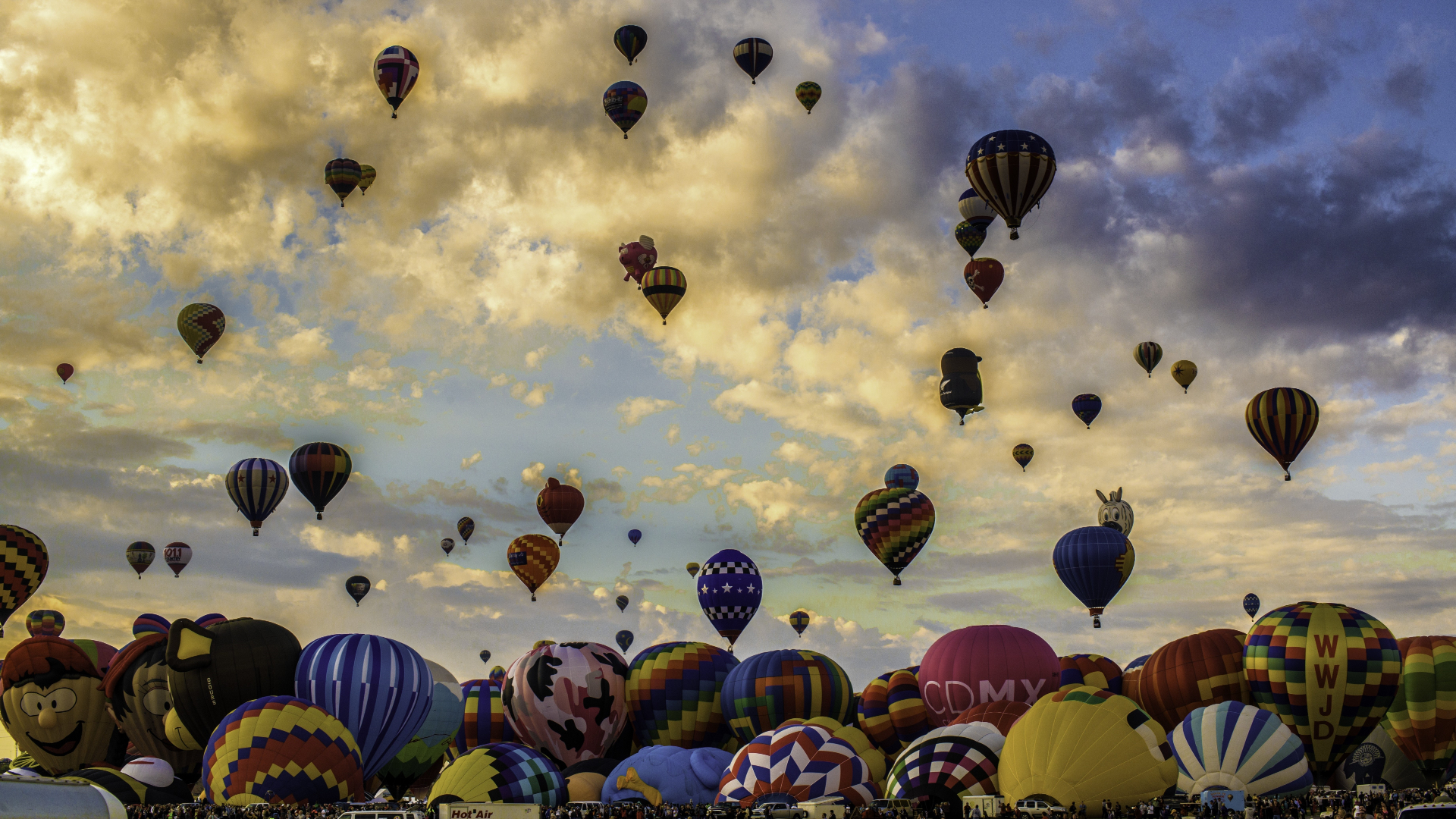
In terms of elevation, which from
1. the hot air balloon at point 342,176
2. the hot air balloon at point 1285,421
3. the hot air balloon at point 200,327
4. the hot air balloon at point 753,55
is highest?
the hot air balloon at point 753,55

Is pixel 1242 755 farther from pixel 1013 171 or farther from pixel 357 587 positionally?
pixel 357 587

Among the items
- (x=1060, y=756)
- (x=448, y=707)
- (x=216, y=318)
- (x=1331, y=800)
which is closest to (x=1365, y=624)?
A: (x=1331, y=800)

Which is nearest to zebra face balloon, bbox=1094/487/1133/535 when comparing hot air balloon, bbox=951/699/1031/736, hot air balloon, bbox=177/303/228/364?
hot air balloon, bbox=951/699/1031/736

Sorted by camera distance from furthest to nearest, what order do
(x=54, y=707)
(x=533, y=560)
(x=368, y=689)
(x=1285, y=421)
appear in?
(x=533, y=560) → (x=1285, y=421) → (x=54, y=707) → (x=368, y=689)

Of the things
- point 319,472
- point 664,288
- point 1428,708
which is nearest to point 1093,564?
point 1428,708

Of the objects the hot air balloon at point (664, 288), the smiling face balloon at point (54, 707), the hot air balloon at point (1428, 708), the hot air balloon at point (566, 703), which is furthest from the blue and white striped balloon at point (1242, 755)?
the smiling face balloon at point (54, 707)

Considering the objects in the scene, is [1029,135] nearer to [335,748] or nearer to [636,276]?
[636,276]

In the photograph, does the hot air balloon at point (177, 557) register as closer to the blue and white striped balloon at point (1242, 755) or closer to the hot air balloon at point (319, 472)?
the hot air balloon at point (319, 472)

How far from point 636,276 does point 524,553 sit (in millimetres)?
14091

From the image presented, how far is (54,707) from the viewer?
34656 mm

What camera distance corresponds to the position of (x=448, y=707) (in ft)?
123

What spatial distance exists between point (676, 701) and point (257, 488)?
1921cm

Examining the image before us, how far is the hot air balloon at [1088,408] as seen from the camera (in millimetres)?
55188

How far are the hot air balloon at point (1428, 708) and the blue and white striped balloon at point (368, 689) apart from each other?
27.0 meters
